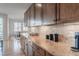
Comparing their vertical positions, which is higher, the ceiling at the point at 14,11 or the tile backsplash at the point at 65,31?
the ceiling at the point at 14,11

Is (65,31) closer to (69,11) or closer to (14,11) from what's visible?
(69,11)

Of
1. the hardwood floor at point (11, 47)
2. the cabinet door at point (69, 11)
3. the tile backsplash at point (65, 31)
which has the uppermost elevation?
the cabinet door at point (69, 11)

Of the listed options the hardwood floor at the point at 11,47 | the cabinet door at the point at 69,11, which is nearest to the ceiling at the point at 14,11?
the hardwood floor at the point at 11,47

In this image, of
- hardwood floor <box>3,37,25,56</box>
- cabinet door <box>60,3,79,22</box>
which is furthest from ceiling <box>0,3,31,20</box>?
cabinet door <box>60,3,79,22</box>

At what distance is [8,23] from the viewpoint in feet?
6.79

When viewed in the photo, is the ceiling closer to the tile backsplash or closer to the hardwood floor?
the hardwood floor

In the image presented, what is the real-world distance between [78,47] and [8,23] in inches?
42.4

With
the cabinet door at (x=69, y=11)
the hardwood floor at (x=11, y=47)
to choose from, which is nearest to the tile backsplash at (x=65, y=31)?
the cabinet door at (x=69, y=11)

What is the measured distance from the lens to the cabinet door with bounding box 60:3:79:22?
1.52 metres

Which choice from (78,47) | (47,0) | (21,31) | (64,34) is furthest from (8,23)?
(78,47)

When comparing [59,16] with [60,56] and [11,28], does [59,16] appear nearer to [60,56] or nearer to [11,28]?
[60,56]

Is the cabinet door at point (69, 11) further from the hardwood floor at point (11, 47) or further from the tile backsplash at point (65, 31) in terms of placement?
the hardwood floor at point (11, 47)

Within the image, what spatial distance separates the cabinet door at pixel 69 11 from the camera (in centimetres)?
152

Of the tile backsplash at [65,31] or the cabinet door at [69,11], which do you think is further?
the tile backsplash at [65,31]
